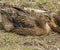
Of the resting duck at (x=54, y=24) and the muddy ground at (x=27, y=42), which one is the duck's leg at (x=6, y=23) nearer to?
the muddy ground at (x=27, y=42)

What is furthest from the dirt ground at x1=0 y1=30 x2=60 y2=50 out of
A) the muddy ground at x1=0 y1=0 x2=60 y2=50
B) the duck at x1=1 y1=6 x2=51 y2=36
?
the duck at x1=1 y1=6 x2=51 y2=36

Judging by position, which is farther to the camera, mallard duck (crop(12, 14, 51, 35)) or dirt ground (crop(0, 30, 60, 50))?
mallard duck (crop(12, 14, 51, 35))

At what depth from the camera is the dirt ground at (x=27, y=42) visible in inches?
230

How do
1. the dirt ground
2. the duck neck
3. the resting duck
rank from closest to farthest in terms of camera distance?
1. the dirt ground
2. the duck neck
3. the resting duck

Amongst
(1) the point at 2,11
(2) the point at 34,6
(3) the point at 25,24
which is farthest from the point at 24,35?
(2) the point at 34,6

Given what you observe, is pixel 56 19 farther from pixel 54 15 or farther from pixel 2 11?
pixel 2 11

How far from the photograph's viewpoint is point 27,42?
610 cm

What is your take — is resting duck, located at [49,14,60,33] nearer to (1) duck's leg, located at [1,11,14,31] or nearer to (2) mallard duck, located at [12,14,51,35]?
(2) mallard duck, located at [12,14,51,35]

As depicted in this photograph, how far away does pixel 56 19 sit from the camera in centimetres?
718

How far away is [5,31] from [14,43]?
Answer: 0.78 meters

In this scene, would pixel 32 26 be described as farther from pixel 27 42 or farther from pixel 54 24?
→ pixel 54 24

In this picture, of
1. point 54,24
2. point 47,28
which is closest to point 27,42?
point 47,28

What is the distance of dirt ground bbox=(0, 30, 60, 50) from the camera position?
5832 mm

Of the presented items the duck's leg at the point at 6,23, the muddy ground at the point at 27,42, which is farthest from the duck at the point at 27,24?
the muddy ground at the point at 27,42
